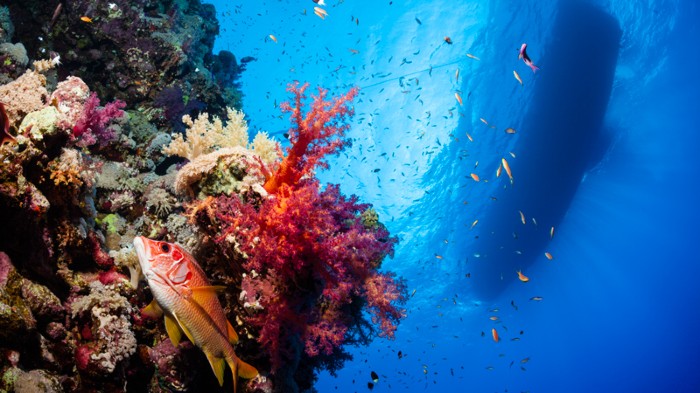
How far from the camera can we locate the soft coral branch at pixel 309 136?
11.8 feet

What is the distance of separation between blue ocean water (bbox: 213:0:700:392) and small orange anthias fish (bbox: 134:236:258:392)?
10.6 meters

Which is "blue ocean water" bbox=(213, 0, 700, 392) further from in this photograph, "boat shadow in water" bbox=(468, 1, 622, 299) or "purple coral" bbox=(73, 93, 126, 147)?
"purple coral" bbox=(73, 93, 126, 147)

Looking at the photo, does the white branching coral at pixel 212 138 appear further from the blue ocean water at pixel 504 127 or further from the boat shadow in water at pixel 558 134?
the boat shadow in water at pixel 558 134

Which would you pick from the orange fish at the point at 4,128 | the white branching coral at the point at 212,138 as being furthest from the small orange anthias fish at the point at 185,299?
the white branching coral at the point at 212,138

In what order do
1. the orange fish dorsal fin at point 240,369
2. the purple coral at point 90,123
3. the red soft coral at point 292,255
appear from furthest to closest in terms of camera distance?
the purple coral at point 90,123, the red soft coral at point 292,255, the orange fish dorsal fin at point 240,369

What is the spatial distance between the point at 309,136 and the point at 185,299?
2.04 m

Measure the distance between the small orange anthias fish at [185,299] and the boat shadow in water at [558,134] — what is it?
1067 inches

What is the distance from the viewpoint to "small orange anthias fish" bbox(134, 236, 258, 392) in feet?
7.03

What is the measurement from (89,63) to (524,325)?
85.2 m

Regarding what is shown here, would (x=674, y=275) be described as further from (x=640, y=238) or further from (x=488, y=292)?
(x=488, y=292)

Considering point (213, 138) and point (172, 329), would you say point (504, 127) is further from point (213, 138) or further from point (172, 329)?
point (172, 329)

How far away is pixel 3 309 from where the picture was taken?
2.23 m

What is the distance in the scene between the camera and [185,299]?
222 centimetres

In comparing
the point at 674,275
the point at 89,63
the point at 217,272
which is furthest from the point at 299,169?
the point at 674,275
